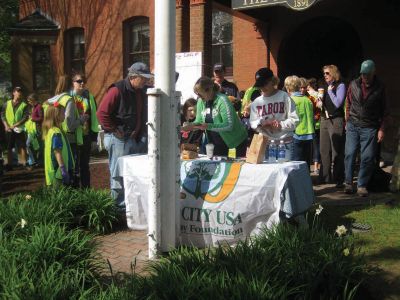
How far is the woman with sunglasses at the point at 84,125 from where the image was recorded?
24.3 feet

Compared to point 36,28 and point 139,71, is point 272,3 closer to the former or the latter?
point 139,71

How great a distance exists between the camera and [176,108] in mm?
4566

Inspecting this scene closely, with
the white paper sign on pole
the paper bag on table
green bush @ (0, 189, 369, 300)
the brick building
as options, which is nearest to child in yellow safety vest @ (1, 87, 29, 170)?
the white paper sign on pole

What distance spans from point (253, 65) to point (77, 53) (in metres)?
7.62

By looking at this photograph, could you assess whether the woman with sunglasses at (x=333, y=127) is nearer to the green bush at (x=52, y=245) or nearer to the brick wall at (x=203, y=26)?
the green bush at (x=52, y=245)

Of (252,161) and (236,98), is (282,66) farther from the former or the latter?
(252,161)

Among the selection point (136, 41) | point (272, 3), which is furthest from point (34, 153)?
point (272, 3)

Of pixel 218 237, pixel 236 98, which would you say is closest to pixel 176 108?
pixel 218 237

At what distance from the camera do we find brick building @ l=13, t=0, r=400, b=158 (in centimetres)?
1169

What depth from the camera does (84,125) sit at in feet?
24.5

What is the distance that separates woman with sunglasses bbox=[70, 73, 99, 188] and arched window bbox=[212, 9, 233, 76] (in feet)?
24.7

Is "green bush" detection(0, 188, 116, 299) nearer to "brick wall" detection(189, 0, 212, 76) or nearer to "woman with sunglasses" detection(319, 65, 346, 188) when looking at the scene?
"woman with sunglasses" detection(319, 65, 346, 188)

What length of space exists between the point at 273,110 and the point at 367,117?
1.97 meters

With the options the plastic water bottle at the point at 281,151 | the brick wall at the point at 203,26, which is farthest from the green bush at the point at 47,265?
the brick wall at the point at 203,26
